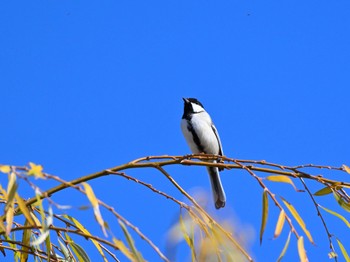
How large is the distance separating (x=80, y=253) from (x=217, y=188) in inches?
88.4

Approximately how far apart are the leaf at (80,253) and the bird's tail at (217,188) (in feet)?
6.71

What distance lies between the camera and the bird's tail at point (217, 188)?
13.0ft

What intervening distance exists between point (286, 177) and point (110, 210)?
0.50 m

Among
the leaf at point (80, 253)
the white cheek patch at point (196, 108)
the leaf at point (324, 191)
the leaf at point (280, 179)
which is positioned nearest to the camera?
the leaf at point (280, 179)

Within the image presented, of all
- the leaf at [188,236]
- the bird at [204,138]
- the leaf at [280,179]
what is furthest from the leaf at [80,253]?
the bird at [204,138]

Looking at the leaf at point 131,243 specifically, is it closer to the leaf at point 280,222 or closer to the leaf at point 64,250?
the leaf at point 280,222

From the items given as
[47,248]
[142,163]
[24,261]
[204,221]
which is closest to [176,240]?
[204,221]

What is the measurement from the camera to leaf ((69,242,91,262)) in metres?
1.88

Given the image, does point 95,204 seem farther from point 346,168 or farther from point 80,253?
point 346,168

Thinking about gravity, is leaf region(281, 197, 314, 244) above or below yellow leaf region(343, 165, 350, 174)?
below

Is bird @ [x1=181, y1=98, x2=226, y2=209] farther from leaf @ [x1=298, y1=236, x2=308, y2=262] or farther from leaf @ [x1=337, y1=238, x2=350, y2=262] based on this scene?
leaf @ [x1=298, y1=236, x2=308, y2=262]

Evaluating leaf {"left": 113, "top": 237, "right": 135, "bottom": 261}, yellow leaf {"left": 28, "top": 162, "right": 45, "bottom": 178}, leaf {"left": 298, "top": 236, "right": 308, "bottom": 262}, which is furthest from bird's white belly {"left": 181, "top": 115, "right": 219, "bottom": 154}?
yellow leaf {"left": 28, "top": 162, "right": 45, "bottom": 178}

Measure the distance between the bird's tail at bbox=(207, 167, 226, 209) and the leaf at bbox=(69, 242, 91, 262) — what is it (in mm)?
2045

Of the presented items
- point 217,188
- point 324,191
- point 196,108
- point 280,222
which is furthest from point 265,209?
point 196,108
